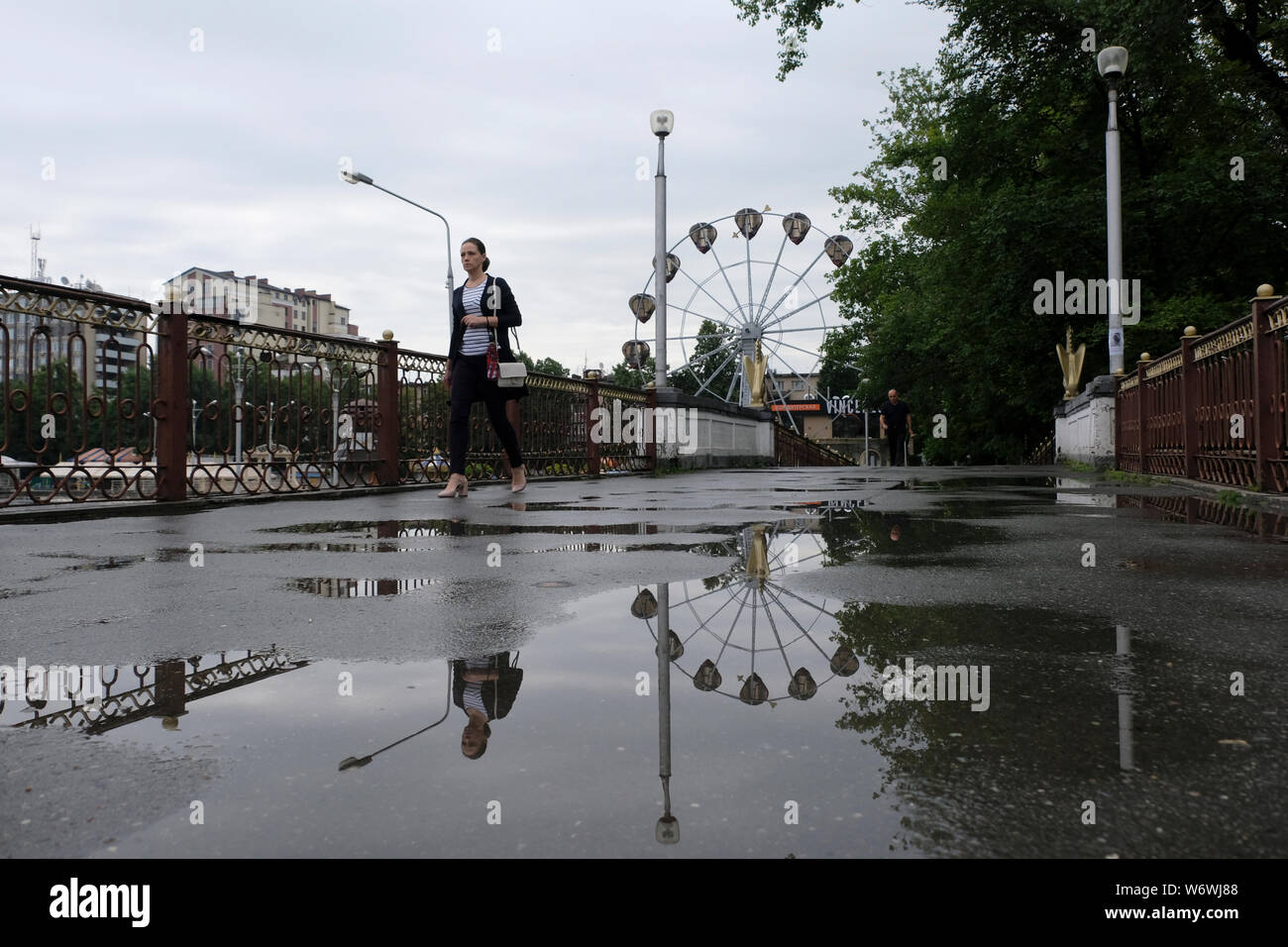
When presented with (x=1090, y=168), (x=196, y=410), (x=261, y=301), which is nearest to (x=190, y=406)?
(x=196, y=410)

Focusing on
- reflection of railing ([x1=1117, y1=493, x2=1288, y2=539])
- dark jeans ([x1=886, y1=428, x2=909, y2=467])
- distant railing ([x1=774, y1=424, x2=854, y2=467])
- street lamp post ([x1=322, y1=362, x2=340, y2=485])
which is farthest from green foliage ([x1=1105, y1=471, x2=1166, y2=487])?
distant railing ([x1=774, y1=424, x2=854, y2=467])

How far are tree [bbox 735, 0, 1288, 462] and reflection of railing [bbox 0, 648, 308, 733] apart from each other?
19825mm

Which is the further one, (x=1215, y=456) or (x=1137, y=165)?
(x=1137, y=165)

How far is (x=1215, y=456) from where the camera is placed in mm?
8797

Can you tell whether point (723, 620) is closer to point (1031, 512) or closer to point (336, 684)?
point (336, 684)

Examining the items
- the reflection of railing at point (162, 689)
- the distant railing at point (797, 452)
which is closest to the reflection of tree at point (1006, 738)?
the reflection of railing at point (162, 689)

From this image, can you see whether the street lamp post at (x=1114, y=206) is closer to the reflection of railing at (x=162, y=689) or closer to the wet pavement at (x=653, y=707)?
the wet pavement at (x=653, y=707)

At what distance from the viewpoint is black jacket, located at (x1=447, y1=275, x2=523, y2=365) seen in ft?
28.5

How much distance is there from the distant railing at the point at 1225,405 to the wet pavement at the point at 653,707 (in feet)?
10.7

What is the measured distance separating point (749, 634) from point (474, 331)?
6.58m

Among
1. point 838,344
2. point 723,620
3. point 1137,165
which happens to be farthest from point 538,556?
point 838,344

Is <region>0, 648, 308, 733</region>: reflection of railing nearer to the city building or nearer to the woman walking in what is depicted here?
the woman walking

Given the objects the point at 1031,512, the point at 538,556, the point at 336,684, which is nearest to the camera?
the point at 336,684

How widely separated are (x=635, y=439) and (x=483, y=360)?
29.8 feet
